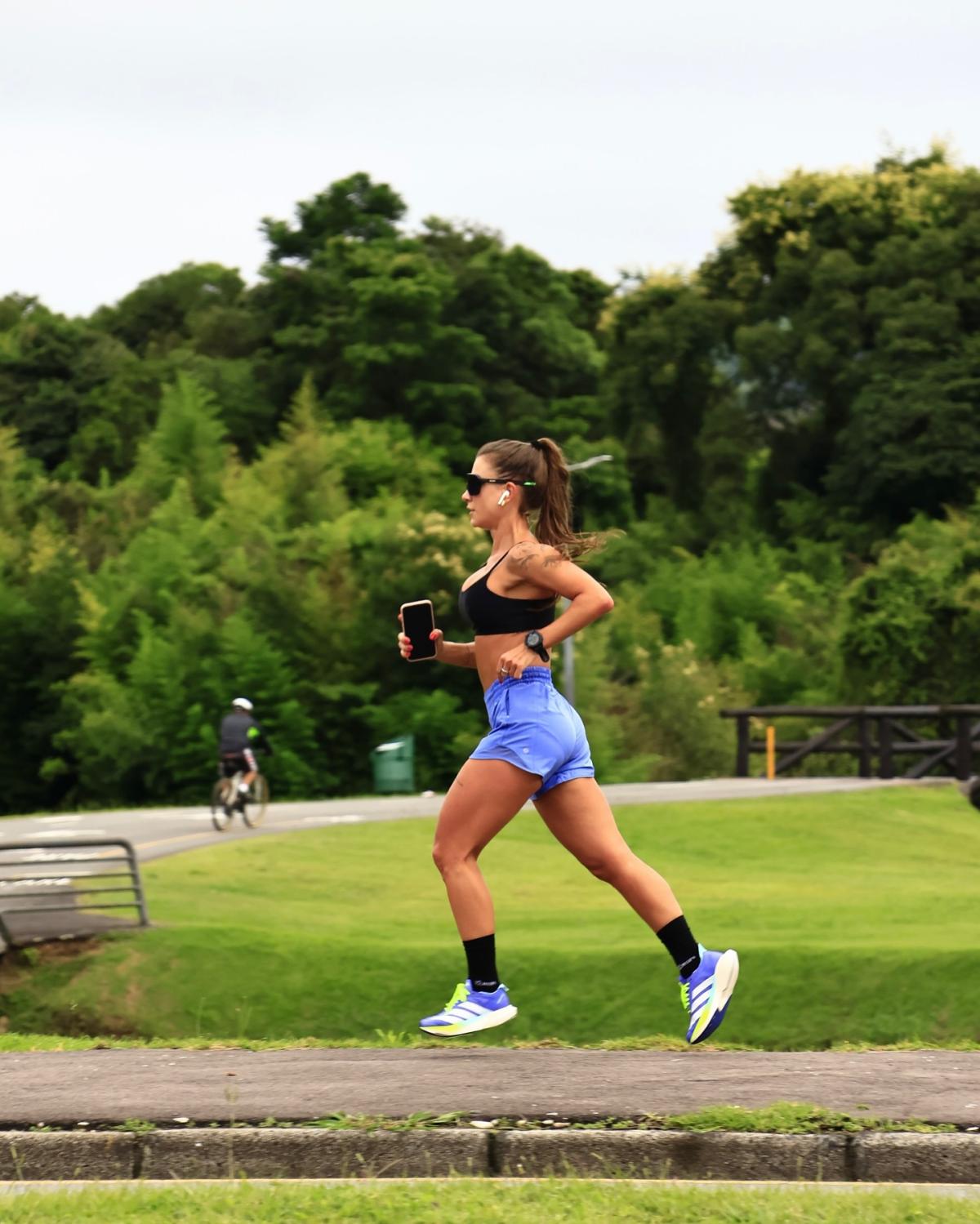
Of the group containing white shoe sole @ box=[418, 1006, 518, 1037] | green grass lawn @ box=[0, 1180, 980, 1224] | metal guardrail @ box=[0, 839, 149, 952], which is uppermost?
green grass lawn @ box=[0, 1180, 980, 1224]

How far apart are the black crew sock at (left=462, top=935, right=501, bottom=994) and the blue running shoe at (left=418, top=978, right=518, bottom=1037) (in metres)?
0.03

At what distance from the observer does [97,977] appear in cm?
1579

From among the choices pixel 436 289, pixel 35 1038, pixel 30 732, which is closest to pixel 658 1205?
pixel 35 1038

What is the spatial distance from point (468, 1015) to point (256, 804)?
1909 cm

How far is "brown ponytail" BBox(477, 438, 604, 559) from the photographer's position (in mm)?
7195

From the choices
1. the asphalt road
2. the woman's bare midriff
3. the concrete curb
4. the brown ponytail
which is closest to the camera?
the concrete curb

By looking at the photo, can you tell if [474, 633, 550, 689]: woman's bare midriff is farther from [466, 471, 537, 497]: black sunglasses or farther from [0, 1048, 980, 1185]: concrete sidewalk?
[0, 1048, 980, 1185]: concrete sidewalk

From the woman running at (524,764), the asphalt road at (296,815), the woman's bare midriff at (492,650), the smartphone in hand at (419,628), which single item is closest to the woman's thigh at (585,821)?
the woman running at (524,764)

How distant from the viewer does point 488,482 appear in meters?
7.18

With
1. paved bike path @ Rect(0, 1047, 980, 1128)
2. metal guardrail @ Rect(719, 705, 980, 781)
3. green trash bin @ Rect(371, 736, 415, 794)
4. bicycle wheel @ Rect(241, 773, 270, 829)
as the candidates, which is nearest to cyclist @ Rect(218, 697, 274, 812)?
bicycle wheel @ Rect(241, 773, 270, 829)

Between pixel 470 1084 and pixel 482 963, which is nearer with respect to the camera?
pixel 470 1084

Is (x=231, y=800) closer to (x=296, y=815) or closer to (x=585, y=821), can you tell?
(x=296, y=815)

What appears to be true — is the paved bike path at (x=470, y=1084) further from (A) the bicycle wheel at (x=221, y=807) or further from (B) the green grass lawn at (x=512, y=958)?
(A) the bicycle wheel at (x=221, y=807)

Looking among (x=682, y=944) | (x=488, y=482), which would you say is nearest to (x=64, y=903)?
(x=488, y=482)
